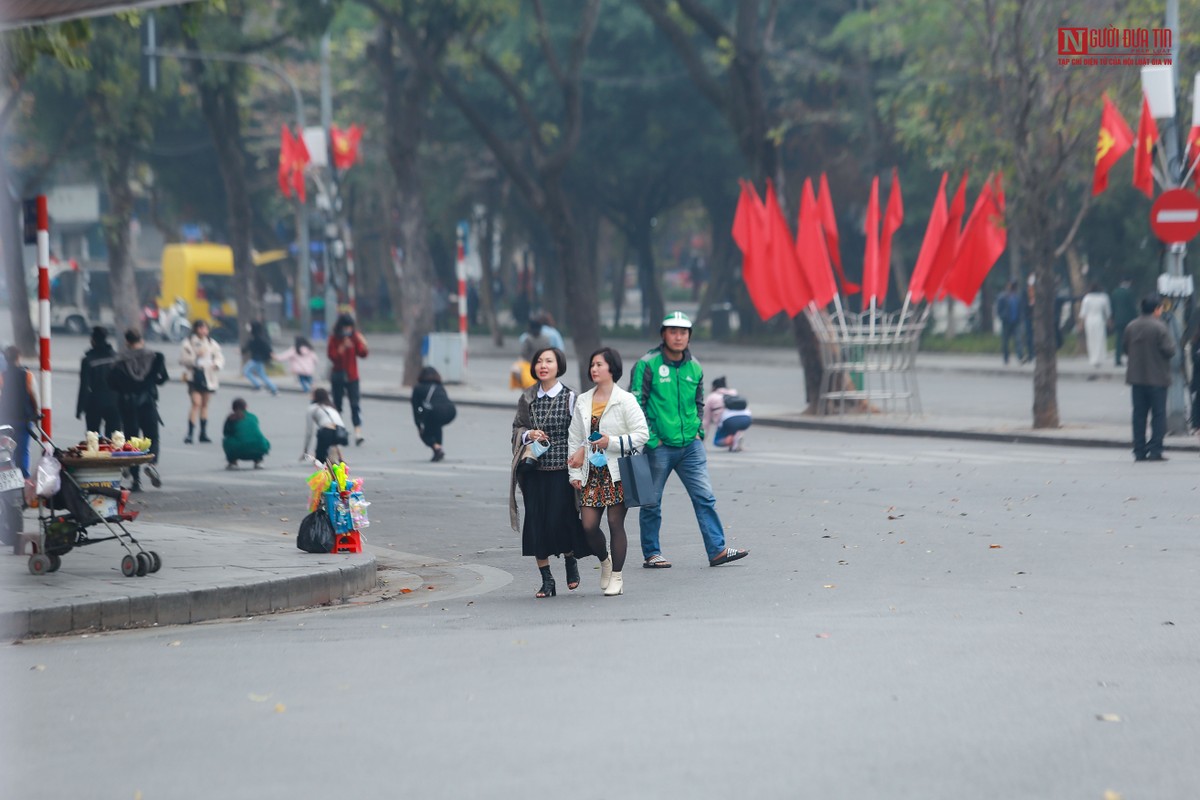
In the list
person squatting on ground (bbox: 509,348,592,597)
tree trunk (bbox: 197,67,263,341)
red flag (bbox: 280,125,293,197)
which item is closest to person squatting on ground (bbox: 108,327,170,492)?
person squatting on ground (bbox: 509,348,592,597)

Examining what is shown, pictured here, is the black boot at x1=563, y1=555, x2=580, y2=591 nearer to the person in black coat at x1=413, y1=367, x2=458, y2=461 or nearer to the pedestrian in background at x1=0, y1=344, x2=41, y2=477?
the pedestrian in background at x1=0, y1=344, x2=41, y2=477

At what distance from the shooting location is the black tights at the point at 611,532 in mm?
10516

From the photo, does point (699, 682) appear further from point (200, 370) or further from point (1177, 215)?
point (200, 370)

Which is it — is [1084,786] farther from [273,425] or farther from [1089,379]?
[1089,379]

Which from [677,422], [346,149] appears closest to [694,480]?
[677,422]

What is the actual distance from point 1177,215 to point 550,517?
40.8 ft

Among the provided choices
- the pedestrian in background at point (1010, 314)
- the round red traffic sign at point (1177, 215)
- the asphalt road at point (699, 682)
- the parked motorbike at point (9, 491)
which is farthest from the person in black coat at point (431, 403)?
the pedestrian in background at point (1010, 314)

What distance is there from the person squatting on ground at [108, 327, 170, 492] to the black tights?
27.9ft

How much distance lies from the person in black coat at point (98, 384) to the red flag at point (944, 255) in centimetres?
1137

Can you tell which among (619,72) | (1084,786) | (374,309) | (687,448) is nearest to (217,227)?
(374,309)

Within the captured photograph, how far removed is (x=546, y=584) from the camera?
10.5m

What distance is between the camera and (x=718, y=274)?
5166 cm

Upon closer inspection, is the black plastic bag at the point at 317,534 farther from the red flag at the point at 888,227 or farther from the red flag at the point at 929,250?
the red flag at the point at 888,227

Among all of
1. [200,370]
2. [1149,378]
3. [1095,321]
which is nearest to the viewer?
[1149,378]
